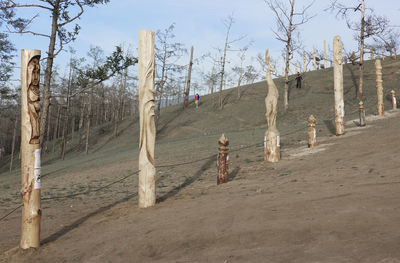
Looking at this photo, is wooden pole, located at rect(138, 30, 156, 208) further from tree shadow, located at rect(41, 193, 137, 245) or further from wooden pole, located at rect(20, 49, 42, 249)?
wooden pole, located at rect(20, 49, 42, 249)

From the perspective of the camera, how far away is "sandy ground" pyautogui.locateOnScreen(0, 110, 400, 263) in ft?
13.5

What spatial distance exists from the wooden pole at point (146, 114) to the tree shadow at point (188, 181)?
0.79 metres

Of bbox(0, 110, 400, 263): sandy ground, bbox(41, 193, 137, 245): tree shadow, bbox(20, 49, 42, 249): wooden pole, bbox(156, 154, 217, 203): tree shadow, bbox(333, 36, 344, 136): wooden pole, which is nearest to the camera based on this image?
bbox(0, 110, 400, 263): sandy ground

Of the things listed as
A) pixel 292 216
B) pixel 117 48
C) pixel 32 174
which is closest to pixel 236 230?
pixel 292 216

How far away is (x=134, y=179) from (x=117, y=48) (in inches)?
235

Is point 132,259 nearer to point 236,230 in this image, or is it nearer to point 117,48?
point 236,230

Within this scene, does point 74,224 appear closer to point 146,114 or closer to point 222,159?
point 146,114

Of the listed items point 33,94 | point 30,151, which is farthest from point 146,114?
point 30,151

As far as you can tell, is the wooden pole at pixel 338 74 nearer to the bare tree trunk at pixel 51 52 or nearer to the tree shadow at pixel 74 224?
the tree shadow at pixel 74 224

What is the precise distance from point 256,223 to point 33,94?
4.03 metres

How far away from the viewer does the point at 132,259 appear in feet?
16.0

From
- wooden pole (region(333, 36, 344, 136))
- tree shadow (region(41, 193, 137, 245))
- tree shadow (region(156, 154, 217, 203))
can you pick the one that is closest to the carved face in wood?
tree shadow (region(41, 193, 137, 245))

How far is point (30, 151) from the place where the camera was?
237 inches

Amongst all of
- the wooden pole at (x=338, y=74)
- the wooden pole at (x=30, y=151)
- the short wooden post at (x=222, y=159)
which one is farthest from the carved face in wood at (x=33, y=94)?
the wooden pole at (x=338, y=74)
